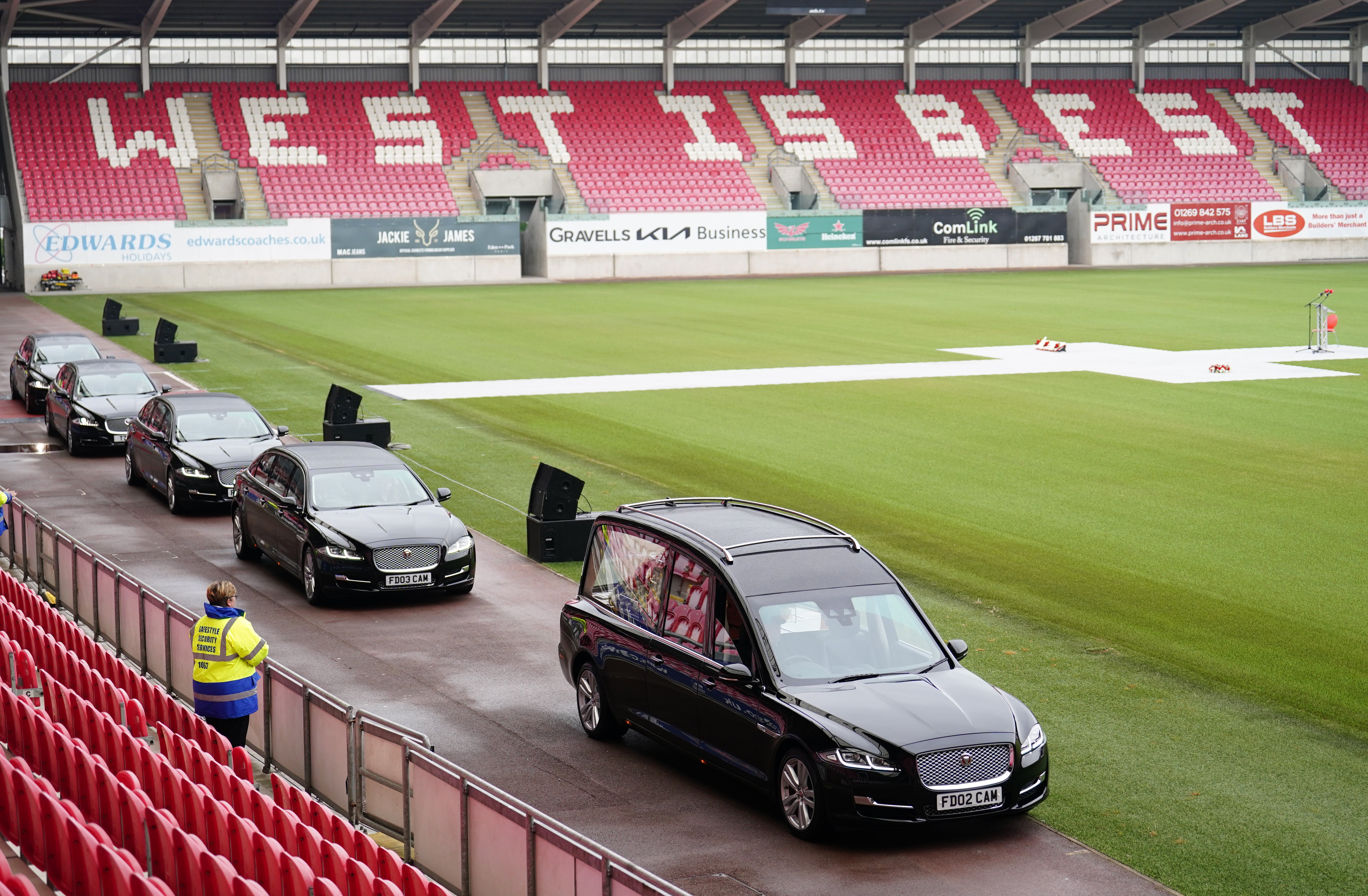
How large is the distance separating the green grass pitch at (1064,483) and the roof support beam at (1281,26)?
3298 centimetres

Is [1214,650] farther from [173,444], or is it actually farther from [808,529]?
[173,444]

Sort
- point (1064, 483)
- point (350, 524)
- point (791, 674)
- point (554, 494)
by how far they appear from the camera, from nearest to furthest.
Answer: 1. point (791, 674)
2. point (350, 524)
3. point (554, 494)
4. point (1064, 483)

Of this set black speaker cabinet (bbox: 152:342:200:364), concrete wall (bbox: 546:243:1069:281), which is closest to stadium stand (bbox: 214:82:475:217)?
concrete wall (bbox: 546:243:1069:281)

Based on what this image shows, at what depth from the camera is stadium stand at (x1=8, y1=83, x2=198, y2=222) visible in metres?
61.5

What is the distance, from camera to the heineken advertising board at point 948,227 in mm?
69875

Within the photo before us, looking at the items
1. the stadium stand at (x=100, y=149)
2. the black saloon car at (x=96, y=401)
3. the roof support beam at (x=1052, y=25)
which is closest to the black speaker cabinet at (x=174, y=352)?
the black saloon car at (x=96, y=401)

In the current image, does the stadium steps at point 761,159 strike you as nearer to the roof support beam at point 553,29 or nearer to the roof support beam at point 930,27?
the roof support beam at point 930,27

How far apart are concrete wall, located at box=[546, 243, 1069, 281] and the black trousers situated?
5474cm

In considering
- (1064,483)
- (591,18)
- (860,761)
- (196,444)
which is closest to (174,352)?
(196,444)

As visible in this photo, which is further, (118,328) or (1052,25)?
(1052,25)

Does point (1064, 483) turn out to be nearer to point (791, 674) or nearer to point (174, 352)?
point (791, 674)

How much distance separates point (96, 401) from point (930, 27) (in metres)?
59.4

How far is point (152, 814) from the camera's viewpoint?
25.2 ft

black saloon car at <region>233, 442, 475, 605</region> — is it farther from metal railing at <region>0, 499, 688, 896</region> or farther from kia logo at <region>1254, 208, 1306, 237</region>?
kia logo at <region>1254, 208, 1306, 237</region>
